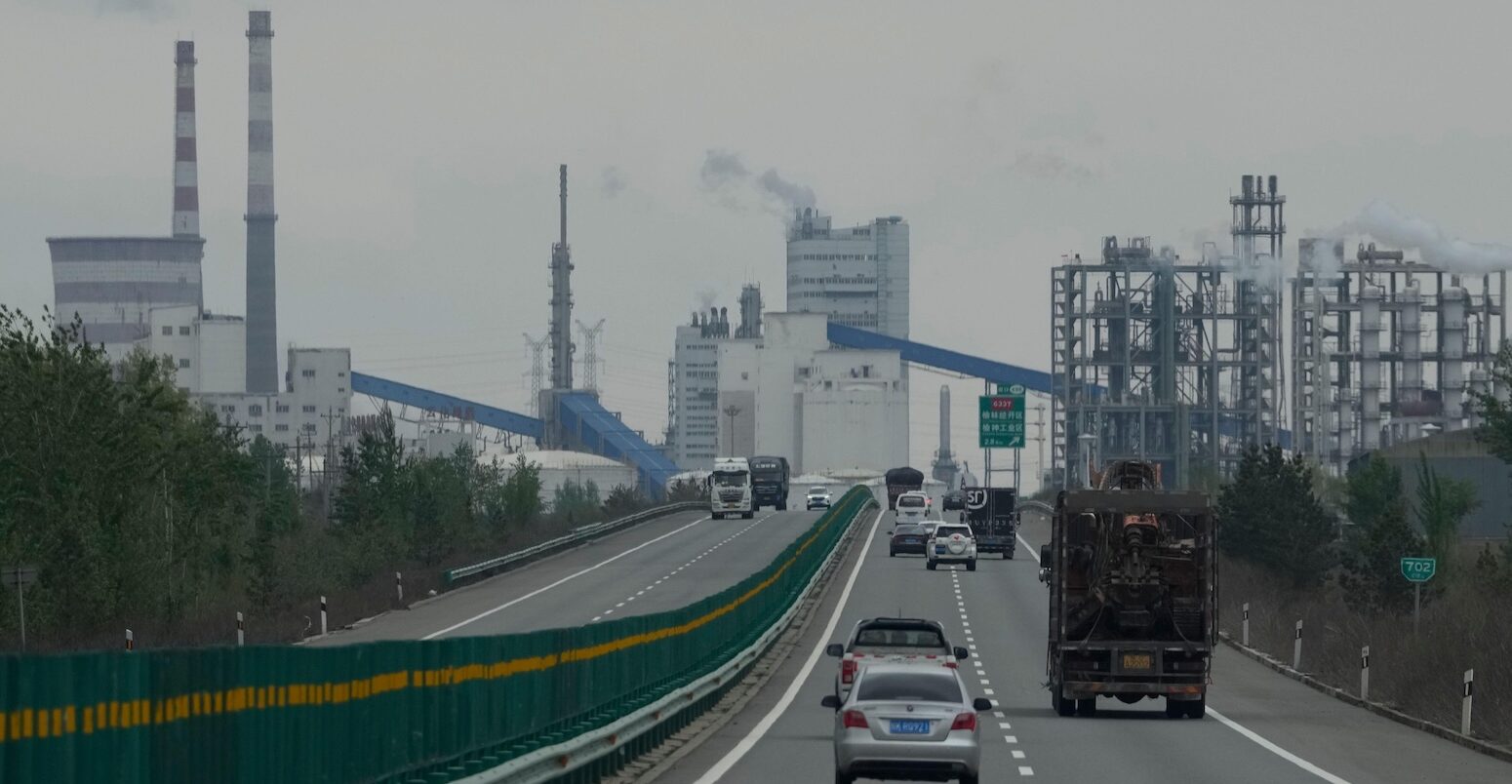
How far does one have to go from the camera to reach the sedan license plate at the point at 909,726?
892 inches

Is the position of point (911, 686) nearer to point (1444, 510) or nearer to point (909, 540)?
point (909, 540)

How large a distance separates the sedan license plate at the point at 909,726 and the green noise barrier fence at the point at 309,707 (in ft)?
10.7

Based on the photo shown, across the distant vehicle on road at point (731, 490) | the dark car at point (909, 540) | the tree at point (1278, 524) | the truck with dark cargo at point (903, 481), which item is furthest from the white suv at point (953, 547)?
the truck with dark cargo at point (903, 481)

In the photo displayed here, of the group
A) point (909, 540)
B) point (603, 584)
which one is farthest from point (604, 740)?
point (909, 540)

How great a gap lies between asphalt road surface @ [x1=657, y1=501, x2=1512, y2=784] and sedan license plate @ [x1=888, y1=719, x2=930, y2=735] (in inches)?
90.5

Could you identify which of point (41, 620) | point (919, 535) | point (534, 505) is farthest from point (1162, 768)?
point (534, 505)

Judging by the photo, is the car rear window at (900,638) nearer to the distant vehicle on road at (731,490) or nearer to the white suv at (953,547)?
the white suv at (953,547)

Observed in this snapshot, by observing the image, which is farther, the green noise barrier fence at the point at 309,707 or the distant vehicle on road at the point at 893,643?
the distant vehicle on road at the point at 893,643

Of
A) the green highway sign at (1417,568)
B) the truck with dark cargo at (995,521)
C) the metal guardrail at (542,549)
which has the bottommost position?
the metal guardrail at (542,549)

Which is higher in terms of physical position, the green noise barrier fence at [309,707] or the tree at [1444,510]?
the green noise barrier fence at [309,707]

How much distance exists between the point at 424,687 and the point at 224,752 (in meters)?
4.76

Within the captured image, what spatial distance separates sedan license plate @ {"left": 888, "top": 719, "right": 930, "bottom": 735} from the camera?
74.3ft

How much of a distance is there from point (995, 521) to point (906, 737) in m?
65.5

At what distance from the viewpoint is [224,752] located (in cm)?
1309
